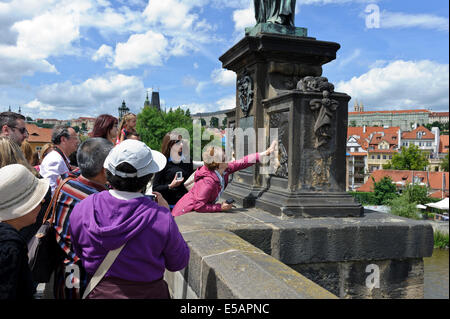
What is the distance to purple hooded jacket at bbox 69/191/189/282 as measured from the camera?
6.10 feet

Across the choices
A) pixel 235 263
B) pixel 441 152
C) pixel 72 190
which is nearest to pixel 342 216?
pixel 235 263

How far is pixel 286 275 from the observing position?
2.06 m

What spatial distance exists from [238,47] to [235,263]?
3.37 metres

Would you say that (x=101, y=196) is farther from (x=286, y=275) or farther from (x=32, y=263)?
(x=286, y=275)

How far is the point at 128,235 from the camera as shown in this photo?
185cm

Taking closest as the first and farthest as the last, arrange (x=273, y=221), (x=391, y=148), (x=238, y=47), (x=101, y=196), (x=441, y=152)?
(x=101, y=196) < (x=273, y=221) < (x=238, y=47) < (x=391, y=148) < (x=441, y=152)

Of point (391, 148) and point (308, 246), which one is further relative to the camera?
point (391, 148)

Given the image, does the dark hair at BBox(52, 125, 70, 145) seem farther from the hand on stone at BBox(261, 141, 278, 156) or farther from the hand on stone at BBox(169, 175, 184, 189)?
the hand on stone at BBox(261, 141, 278, 156)

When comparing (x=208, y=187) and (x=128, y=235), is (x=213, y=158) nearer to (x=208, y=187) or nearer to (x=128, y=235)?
(x=208, y=187)

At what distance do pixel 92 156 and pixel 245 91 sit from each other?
3144 millimetres

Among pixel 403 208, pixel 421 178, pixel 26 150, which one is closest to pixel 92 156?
pixel 26 150

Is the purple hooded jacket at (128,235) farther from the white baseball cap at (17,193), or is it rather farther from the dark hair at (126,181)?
the white baseball cap at (17,193)

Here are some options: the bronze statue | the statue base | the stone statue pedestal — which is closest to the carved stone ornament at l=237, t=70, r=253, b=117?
the stone statue pedestal

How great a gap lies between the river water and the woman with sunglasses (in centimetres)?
2971
